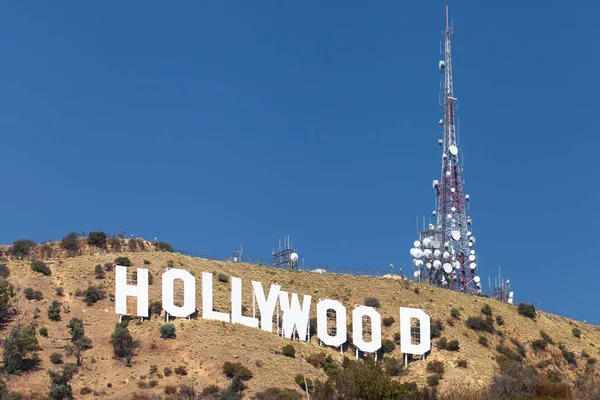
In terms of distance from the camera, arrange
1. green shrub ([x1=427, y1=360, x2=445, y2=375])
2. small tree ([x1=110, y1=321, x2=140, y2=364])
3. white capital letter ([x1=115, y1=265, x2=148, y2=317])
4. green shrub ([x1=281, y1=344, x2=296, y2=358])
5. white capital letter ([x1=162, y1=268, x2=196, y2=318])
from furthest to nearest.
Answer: green shrub ([x1=427, y1=360, x2=445, y2=375]), white capital letter ([x1=162, y1=268, x2=196, y2=318]), green shrub ([x1=281, y1=344, x2=296, y2=358]), white capital letter ([x1=115, y1=265, x2=148, y2=317]), small tree ([x1=110, y1=321, x2=140, y2=364])

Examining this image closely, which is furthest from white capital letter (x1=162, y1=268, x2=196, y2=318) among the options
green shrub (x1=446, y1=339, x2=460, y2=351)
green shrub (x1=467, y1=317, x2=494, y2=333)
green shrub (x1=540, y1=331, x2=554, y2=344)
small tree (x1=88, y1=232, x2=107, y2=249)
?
green shrub (x1=540, y1=331, x2=554, y2=344)

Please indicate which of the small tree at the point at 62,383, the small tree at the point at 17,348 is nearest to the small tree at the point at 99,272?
the small tree at the point at 17,348

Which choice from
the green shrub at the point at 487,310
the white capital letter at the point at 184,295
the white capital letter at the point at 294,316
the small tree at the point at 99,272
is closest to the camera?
the white capital letter at the point at 184,295

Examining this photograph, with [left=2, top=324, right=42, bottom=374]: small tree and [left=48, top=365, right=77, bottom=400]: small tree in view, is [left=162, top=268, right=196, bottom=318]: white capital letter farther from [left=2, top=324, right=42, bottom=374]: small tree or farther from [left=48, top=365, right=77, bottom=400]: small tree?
[left=48, top=365, right=77, bottom=400]: small tree

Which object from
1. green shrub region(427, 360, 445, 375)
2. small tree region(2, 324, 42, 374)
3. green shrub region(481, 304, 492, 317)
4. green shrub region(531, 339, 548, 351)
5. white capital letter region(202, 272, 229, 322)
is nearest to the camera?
small tree region(2, 324, 42, 374)

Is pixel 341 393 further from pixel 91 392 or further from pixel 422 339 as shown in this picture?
pixel 422 339

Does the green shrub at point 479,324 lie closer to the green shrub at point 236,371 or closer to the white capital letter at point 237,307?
the white capital letter at point 237,307

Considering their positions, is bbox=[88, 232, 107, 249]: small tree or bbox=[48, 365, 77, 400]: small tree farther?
bbox=[88, 232, 107, 249]: small tree

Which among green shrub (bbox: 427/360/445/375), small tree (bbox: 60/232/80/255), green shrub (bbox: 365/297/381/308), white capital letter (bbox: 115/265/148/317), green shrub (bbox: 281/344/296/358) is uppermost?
small tree (bbox: 60/232/80/255)
